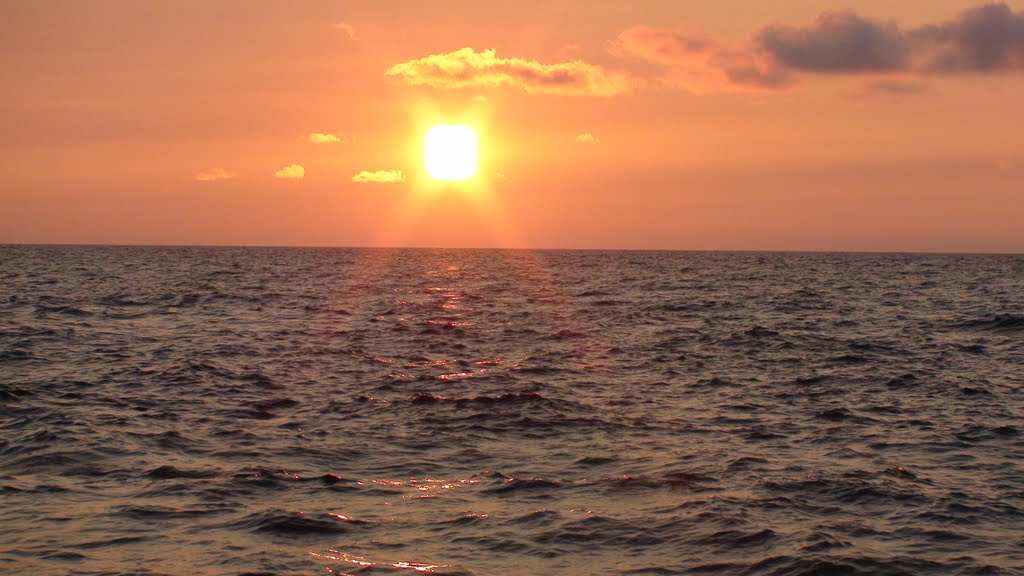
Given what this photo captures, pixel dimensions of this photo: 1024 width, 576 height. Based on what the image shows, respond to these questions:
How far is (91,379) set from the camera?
27.8m

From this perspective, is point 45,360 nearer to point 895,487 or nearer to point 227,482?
point 227,482

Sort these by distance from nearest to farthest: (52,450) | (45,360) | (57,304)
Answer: (52,450) → (45,360) → (57,304)

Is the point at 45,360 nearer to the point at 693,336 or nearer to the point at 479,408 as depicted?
the point at 479,408

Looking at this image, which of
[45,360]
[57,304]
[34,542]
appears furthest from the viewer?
[57,304]

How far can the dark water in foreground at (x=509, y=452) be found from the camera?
13.4 m

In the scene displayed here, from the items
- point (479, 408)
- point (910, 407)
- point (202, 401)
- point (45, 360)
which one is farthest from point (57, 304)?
point (910, 407)

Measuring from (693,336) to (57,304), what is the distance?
3610 centimetres

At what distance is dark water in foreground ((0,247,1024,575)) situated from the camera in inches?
527

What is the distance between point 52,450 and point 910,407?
19.7 metres

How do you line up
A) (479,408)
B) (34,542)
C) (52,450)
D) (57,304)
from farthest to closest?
(57,304)
(479,408)
(52,450)
(34,542)

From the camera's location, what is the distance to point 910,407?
960 inches

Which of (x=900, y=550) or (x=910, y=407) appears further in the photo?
(x=910, y=407)

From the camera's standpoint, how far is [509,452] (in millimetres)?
19484

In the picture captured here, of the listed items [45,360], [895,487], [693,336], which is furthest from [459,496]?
[693,336]
